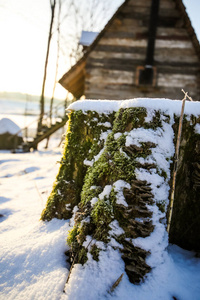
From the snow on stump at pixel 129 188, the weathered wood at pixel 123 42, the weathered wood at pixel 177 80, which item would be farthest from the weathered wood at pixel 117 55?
the snow on stump at pixel 129 188

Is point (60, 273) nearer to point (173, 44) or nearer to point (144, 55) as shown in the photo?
point (144, 55)

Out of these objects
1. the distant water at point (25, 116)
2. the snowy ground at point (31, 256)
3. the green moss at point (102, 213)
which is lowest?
the snowy ground at point (31, 256)

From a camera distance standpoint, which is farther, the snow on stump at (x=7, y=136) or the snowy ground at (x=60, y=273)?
the snow on stump at (x=7, y=136)

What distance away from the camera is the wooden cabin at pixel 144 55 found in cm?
604

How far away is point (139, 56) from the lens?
6.19 meters

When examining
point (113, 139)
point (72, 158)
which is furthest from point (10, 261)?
point (113, 139)

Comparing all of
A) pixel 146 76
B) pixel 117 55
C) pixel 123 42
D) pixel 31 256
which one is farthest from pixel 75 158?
pixel 123 42

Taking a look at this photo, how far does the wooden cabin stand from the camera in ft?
19.8

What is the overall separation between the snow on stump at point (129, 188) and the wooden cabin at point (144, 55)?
4.72 m

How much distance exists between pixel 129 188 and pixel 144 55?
620 cm

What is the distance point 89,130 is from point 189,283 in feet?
5.83

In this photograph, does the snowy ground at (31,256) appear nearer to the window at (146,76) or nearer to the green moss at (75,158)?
the green moss at (75,158)

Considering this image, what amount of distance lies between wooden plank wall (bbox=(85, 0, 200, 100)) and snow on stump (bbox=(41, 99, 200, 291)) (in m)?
4.69

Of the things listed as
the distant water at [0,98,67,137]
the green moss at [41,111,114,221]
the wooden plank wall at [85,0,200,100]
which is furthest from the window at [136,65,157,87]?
the distant water at [0,98,67,137]
